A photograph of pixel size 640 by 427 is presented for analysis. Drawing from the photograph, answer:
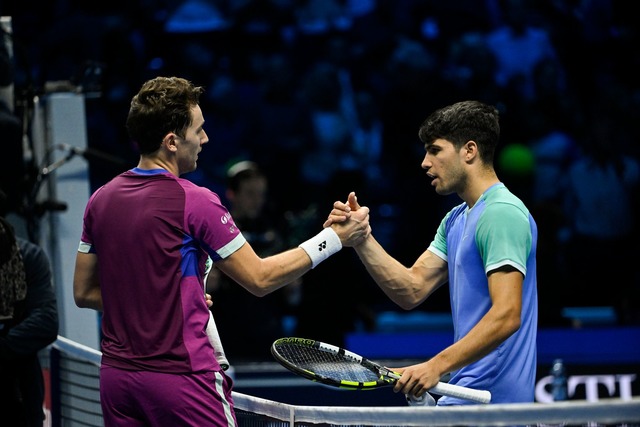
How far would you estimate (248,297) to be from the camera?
761 centimetres

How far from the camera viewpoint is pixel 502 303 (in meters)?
3.61

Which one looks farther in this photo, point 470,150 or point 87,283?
point 470,150

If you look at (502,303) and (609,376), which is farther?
(609,376)

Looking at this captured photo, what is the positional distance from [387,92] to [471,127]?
5702mm

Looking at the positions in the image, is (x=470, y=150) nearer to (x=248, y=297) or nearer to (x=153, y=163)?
(x=153, y=163)

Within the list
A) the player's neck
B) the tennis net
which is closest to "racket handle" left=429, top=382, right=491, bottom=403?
the tennis net

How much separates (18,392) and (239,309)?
3020 mm

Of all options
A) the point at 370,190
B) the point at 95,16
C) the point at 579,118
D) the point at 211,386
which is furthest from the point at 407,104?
the point at 211,386

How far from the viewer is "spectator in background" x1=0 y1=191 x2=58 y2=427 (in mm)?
4699

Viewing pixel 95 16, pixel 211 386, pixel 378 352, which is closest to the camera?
pixel 211 386

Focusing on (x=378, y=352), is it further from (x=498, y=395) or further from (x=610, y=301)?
(x=498, y=395)

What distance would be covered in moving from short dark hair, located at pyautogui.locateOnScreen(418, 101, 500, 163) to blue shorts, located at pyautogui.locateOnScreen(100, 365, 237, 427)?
53.2 inches

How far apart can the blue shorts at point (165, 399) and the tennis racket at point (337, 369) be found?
0.28m

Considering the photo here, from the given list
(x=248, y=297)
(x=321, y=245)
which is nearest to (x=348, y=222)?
(x=321, y=245)
